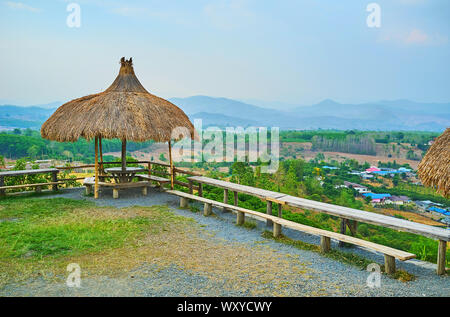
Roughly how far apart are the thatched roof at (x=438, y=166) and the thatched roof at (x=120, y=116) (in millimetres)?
5248

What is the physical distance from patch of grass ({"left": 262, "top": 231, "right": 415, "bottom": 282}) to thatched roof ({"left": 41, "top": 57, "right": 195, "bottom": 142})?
373cm

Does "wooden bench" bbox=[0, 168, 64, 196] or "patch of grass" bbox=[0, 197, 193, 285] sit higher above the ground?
"wooden bench" bbox=[0, 168, 64, 196]

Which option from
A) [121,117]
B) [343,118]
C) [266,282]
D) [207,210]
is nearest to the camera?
[266,282]

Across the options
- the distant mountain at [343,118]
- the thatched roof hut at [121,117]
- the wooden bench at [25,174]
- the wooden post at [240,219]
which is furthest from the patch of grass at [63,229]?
the distant mountain at [343,118]

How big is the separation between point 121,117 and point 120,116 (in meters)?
0.04

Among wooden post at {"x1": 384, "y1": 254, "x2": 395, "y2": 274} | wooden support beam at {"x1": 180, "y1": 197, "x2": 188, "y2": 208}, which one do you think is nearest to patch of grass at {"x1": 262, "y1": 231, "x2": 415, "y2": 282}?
wooden post at {"x1": 384, "y1": 254, "x2": 395, "y2": 274}

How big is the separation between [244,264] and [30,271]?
2.57 metres

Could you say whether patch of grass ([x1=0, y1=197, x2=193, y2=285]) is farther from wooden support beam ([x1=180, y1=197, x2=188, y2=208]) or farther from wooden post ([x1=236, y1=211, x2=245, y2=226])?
wooden post ([x1=236, y1=211, x2=245, y2=226])

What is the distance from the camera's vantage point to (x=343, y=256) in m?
4.71

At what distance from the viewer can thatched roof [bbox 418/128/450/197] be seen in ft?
15.4

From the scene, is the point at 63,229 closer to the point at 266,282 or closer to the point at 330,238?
the point at 266,282

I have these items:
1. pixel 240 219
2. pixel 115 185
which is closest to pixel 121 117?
pixel 115 185

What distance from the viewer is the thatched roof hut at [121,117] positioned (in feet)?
24.9
